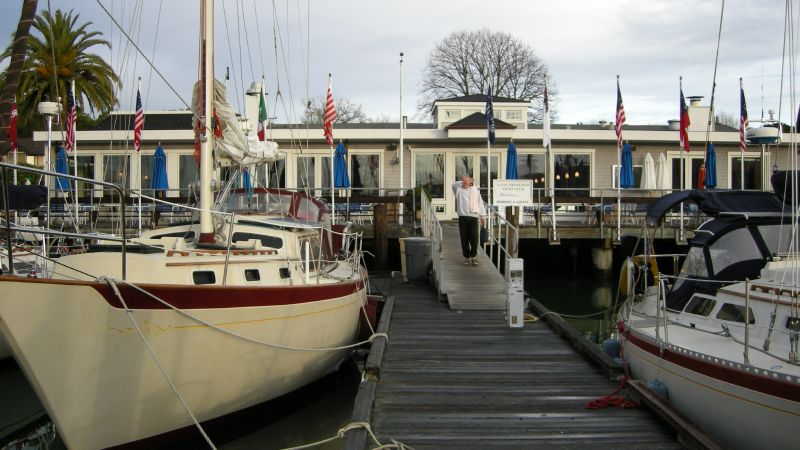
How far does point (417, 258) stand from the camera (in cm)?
1582

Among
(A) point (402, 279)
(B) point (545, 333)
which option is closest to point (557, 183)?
(A) point (402, 279)

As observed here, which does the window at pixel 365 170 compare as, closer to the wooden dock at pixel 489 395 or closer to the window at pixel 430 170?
the window at pixel 430 170

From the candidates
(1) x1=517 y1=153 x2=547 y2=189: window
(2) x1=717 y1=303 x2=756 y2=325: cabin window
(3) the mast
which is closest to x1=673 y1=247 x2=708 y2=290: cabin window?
(2) x1=717 y1=303 x2=756 y2=325: cabin window

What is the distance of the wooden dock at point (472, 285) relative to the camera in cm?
1227

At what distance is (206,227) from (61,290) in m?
2.79

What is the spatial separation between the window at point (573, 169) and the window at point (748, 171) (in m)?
5.55

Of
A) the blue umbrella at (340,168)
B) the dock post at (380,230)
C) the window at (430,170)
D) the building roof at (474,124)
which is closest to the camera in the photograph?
the dock post at (380,230)

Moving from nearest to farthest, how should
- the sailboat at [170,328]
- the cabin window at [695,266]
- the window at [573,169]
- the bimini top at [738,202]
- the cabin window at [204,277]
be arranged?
the sailboat at [170,328]
the cabin window at [204,277]
the cabin window at [695,266]
the bimini top at [738,202]
the window at [573,169]

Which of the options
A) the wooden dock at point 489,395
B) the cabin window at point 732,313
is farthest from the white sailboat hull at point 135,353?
the cabin window at point 732,313

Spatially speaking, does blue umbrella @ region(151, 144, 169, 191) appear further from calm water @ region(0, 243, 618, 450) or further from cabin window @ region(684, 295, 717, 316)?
cabin window @ region(684, 295, 717, 316)

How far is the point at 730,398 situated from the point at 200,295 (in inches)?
204

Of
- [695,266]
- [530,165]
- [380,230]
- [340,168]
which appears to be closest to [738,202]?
[695,266]

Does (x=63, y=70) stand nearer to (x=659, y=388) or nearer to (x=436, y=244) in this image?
(x=436, y=244)

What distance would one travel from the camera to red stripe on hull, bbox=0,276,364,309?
258 inches
